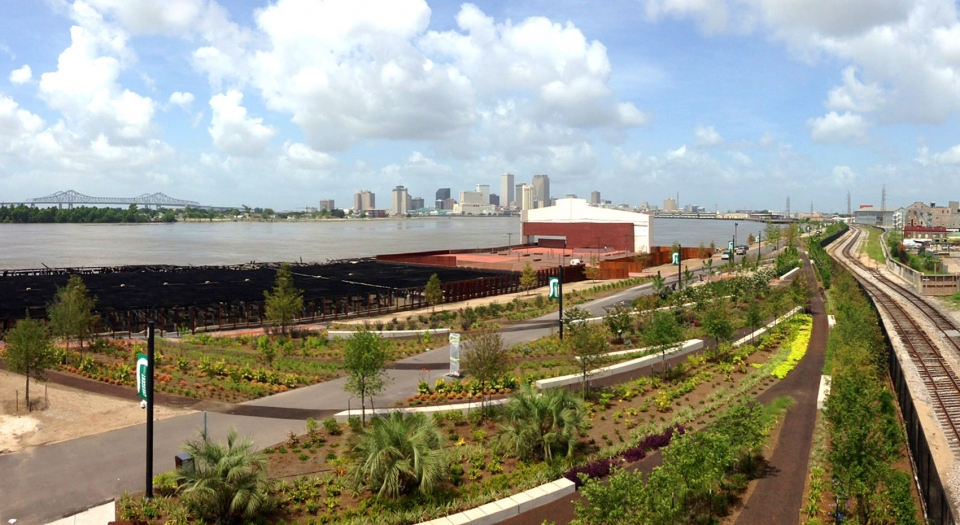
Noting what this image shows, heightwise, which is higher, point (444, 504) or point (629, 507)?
point (629, 507)

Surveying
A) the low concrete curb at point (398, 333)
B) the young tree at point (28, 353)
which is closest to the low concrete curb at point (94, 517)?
the young tree at point (28, 353)

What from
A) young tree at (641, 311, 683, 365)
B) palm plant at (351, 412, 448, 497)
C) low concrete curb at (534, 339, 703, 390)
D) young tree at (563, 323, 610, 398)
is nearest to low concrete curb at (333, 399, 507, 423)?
low concrete curb at (534, 339, 703, 390)

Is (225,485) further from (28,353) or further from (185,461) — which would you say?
(28,353)

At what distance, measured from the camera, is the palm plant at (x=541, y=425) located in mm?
13297

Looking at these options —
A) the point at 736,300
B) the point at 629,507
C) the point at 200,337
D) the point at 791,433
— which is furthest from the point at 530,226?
the point at 629,507

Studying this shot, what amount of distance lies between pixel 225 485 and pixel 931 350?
100 feet

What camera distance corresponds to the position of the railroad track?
1931 cm

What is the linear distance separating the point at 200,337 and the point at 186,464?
716 inches

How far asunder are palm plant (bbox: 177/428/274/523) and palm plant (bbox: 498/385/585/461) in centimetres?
505

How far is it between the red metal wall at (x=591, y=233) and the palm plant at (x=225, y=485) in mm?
72730

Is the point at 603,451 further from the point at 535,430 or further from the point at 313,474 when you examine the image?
Result: the point at 313,474

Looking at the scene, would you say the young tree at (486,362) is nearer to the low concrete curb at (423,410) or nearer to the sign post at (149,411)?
the low concrete curb at (423,410)

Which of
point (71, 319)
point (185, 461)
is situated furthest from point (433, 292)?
point (185, 461)

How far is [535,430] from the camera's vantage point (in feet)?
43.9
